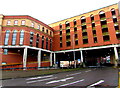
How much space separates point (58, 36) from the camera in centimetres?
4000

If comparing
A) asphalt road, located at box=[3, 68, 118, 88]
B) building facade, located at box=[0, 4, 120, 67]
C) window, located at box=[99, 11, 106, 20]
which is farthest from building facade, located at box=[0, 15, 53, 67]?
window, located at box=[99, 11, 106, 20]

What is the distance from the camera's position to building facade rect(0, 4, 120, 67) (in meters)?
28.0

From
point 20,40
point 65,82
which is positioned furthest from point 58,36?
point 65,82

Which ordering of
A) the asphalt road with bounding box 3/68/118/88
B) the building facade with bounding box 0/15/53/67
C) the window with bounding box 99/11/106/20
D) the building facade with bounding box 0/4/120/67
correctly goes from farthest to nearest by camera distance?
the window with bounding box 99/11/106/20
the building facade with bounding box 0/4/120/67
the building facade with bounding box 0/15/53/67
the asphalt road with bounding box 3/68/118/88

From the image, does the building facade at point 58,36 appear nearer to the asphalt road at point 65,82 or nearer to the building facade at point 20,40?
the building facade at point 20,40

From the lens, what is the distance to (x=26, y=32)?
28844 mm

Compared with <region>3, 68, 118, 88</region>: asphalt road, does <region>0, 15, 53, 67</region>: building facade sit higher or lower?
higher

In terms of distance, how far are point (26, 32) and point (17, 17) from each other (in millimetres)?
6238

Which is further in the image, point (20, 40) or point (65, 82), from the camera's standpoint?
point (20, 40)

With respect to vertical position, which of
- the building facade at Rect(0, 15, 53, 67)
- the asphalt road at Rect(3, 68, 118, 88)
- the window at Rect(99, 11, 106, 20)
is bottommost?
the asphalt road at Rect(3, 68, 118, 88)

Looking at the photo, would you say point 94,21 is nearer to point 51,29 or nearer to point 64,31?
point 64,31

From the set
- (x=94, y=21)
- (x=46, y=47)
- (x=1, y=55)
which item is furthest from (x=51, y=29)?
(x=1, y=55)

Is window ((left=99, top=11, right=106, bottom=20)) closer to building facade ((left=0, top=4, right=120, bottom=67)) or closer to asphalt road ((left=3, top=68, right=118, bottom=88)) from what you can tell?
building facade ((left=0, top=4, right=120, bottom=67))

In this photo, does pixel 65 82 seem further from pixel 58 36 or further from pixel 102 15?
pixel 58 36
